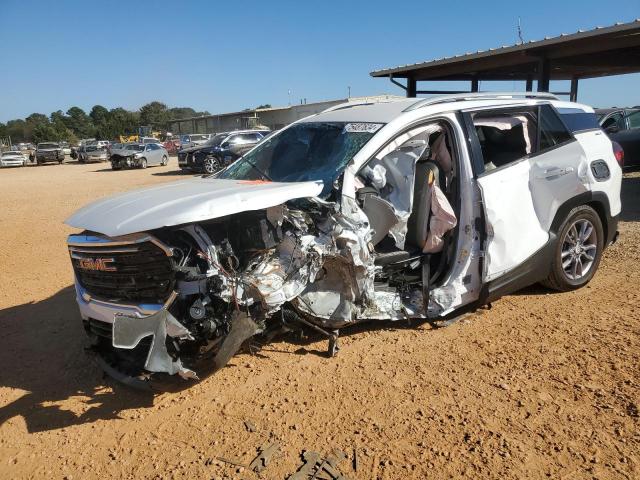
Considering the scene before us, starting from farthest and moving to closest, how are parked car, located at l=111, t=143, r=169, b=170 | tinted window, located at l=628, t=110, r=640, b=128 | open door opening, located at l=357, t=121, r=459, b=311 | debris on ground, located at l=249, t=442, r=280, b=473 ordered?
parked car, located at l=111, t=143, r=169, b=170 < tinted window, located at l=628, t=110, r=640, b=128 < open door opening, located at l=357, t=121, r=459, b=311 < debris on ground, located at l=249, t=442, r=280, b=473

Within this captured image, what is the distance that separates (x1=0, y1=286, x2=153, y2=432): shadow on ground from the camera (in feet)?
10.8

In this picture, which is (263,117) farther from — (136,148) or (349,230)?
(349,230)

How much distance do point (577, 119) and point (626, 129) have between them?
9881 millimetres

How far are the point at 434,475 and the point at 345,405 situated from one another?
0.79 metres

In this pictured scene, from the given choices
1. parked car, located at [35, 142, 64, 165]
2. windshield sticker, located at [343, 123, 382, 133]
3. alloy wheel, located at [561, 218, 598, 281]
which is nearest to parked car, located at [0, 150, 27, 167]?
parked car, located at [35, 142, 64, 165]

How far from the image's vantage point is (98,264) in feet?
11.0

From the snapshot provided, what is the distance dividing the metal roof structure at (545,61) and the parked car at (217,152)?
26.7 feet

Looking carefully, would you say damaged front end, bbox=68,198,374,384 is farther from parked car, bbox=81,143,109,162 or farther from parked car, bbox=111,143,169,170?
parked car, bbox=81,143,109,162

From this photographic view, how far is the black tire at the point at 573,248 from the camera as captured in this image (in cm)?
466

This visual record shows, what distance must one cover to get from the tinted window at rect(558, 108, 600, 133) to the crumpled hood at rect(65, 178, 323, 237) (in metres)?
2.85

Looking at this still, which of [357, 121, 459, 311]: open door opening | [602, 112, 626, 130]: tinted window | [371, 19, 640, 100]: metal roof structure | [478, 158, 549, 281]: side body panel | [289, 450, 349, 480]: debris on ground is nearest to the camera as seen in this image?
[289, 450, 349, 480]: debris on ground

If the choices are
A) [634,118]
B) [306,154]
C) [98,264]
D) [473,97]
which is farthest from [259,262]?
[634,118]

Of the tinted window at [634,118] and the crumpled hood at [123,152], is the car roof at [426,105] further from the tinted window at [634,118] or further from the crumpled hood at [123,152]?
the crumpled hood at [123,152]

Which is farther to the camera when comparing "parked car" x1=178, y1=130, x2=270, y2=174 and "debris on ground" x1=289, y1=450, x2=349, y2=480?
"parked car" x1=178, y1=130, x2=270, y2=174
